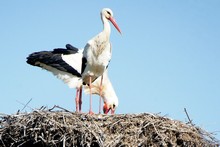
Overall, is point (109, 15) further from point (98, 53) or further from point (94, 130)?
point (94, 130)

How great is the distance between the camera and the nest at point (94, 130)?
721cm

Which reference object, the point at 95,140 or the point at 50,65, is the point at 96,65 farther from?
the point at 95,140

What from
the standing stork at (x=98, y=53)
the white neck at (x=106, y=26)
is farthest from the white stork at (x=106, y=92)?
the white neck at (x=106, y=26)

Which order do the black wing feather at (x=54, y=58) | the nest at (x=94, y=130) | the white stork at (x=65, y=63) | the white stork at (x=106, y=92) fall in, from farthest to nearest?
the white stork at (x=106, y=92), the black wing feather at (x=54, y=58), the white stork at (x=65, y=63), the nest at (x=94, y=130)

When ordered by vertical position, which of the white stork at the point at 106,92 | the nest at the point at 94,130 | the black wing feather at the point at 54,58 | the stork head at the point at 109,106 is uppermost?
the black wing feather at the point at 54,58

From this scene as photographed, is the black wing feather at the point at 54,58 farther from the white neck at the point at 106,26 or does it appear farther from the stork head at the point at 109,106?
the stork head at the point at 109,106

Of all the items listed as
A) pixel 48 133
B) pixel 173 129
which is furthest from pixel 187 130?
pixel 48 133

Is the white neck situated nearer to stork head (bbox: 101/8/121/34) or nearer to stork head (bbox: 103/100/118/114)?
stork head (bbox: 101/8/121/34)

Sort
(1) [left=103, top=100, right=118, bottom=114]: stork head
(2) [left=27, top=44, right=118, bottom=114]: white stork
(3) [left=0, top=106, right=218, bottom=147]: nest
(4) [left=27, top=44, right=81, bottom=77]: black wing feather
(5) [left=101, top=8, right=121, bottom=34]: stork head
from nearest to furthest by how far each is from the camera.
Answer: (3) [left=0, top=106, right=218, bottom=147]: nest < (5) [left=101, top=8, right=121, bottom=34]: stork head < (2) [left=27, top=44, right=118, bottom=114]: white stork < (4) [left=27, top=44, right=81, bottom=77]: black wing feather < (1) [left=103, top=100, right=118, bottom=114]: stork head

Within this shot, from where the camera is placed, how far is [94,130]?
7258 mm

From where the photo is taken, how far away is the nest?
721 centimetres

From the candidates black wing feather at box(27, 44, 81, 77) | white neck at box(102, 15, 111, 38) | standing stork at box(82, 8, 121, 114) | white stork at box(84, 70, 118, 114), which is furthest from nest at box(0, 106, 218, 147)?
white stork at box(84, 70, 118, 114)

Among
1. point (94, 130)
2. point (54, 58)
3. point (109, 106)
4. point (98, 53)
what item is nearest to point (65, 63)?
point (54, 58)


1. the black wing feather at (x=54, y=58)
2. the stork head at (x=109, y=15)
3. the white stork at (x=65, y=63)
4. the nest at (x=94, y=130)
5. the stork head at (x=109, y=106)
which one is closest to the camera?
the nest at (x=94, y=130)
